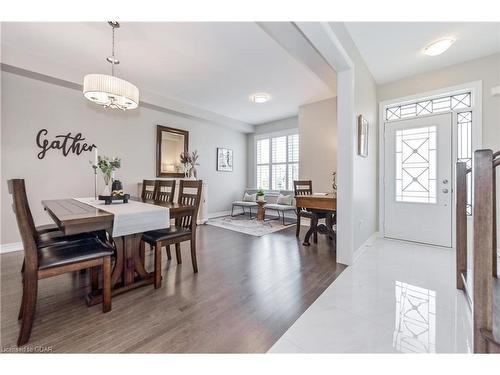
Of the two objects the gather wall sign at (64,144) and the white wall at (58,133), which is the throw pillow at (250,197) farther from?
the gather wall sign at (64,144)

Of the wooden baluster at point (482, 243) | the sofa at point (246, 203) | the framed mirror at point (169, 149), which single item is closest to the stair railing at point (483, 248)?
the wooden baluster at point (482, 243)

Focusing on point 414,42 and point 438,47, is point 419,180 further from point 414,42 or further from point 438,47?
point 414,42

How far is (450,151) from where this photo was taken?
3209mm

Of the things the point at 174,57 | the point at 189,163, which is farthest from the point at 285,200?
the point at 174,57

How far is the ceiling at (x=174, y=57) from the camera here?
248 centimetres

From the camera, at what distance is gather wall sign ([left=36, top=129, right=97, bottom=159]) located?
10.8ft

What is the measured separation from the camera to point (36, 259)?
1401mm

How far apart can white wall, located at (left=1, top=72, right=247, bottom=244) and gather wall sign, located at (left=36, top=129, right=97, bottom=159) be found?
0.06 m

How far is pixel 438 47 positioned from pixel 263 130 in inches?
170

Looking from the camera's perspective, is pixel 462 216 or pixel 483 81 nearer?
pixel 462 216

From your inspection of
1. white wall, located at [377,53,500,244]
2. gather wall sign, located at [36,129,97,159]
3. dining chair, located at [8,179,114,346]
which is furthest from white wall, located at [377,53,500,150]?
gather wall sign, located at [36,129,97,159]

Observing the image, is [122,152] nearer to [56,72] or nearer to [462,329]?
[56,72]
